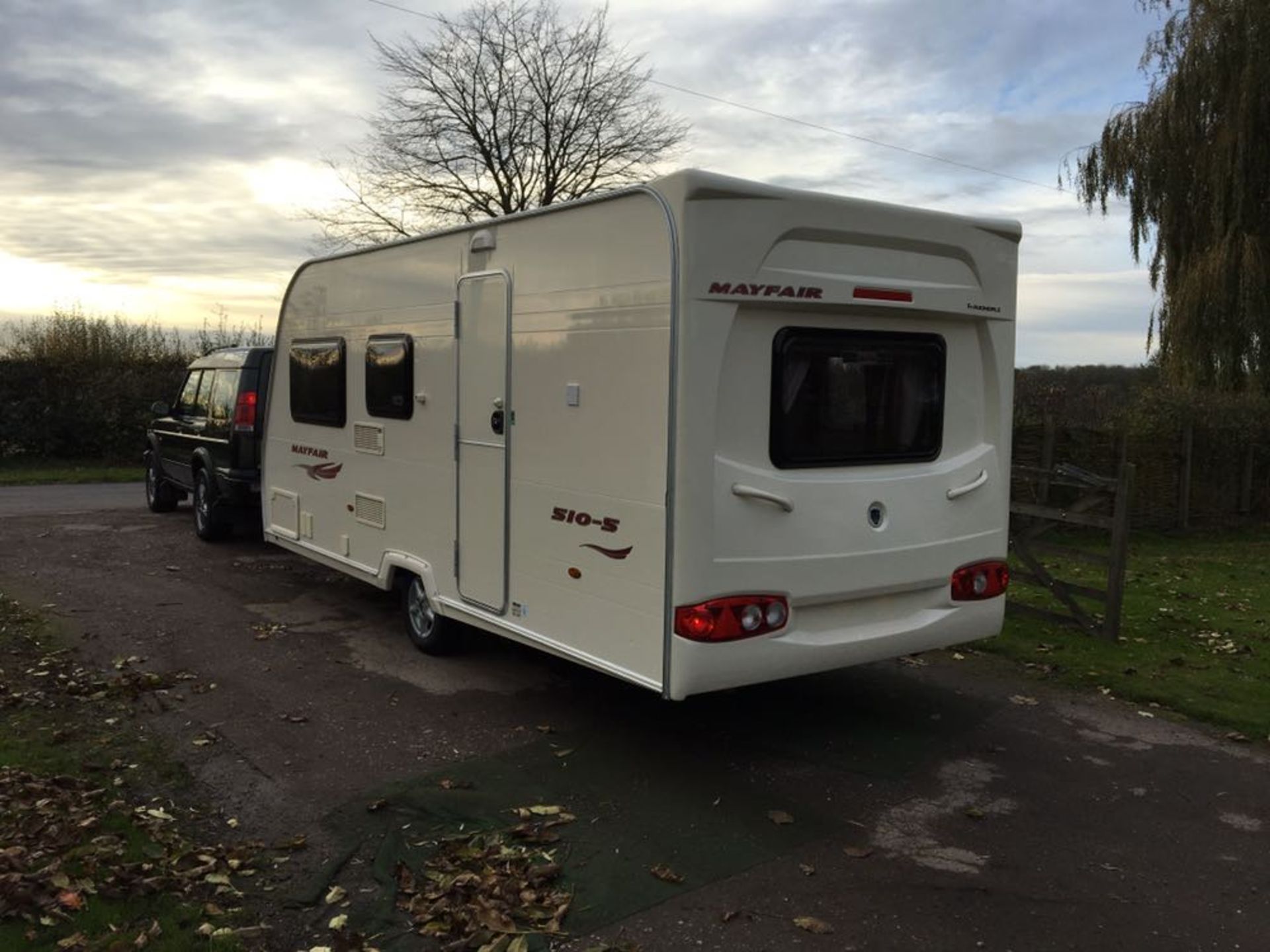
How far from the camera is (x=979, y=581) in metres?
5.39

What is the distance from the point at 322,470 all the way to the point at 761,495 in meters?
4.36

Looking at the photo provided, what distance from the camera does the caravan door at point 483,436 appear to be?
5617 millimetres

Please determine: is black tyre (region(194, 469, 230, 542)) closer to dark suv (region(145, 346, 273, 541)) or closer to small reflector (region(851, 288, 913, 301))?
dark suv (region(145, 346, 273, 541))

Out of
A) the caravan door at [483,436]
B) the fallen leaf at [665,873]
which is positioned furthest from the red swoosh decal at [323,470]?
the fallen leaf at [665,873]

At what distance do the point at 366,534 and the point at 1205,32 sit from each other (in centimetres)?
1602

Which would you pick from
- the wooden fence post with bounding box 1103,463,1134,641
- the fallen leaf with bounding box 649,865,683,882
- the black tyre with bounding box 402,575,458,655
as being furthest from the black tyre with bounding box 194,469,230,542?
the wooden fence post with bounding box 1103,463,1134,641

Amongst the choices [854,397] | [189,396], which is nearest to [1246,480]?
[854,397]

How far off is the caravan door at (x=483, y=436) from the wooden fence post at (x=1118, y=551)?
13.9 ft

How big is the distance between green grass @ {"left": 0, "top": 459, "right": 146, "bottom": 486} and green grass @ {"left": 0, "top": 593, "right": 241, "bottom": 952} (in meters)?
10.6

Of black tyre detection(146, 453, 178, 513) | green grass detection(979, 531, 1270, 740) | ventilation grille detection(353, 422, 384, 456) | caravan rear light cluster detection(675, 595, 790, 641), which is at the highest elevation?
ventilation grille detection(353, 422, 384, 456)

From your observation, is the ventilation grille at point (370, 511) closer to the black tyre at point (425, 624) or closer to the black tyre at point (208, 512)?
the black tyre at point (425, 624)

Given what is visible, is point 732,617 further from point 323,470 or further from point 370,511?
point 323,470

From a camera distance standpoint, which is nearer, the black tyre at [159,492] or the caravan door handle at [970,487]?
the caravan door handle at [970,487]

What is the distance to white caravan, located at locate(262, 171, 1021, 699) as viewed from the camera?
174 inches
